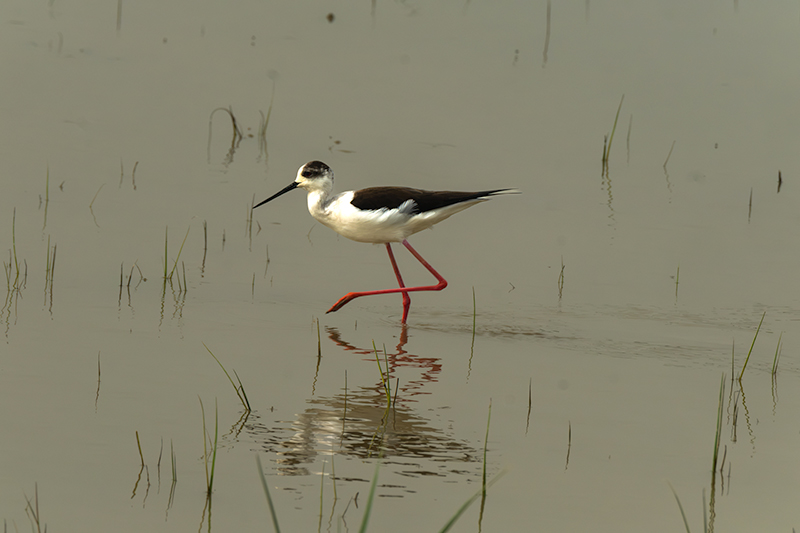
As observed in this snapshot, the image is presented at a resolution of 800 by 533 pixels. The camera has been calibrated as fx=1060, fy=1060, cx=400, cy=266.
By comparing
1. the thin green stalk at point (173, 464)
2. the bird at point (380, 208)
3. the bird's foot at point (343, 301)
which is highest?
the bird at point (380, 208)

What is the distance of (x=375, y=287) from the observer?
7.82m

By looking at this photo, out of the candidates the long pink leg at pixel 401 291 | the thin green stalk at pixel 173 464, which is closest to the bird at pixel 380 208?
the long pink leg at pixel 401 291

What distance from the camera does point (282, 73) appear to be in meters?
13.1

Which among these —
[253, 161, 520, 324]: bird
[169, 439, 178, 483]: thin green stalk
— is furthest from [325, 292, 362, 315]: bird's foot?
[169, 439, 178, 483]: thin green stalk

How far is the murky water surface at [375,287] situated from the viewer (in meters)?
4.28

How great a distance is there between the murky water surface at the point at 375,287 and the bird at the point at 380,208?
0.49 metres

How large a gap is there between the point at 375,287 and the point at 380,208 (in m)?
0.88

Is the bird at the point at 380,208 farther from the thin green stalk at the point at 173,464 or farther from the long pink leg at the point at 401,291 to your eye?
the thin green stalk at the point at 173,464

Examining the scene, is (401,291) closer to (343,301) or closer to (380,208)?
(343,301)

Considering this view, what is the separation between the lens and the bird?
714 cm

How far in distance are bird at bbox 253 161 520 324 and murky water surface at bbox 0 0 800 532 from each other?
489mm

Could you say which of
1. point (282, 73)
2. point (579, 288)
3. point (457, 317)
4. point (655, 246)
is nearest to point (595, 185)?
point (655, 246)

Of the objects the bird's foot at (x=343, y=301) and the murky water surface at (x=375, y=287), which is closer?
the murky water surface at (x=375, y=287)

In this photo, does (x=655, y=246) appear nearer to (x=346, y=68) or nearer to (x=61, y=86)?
(x=346, y=68)
